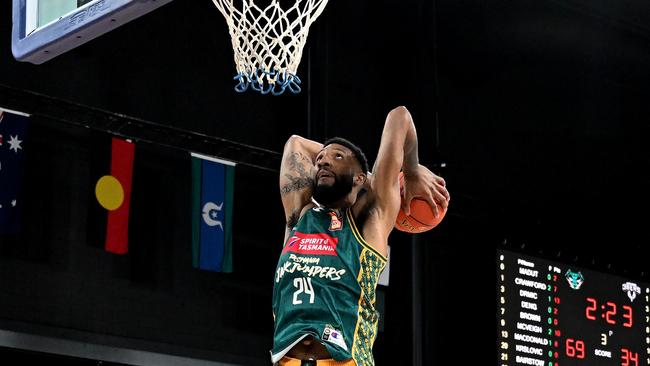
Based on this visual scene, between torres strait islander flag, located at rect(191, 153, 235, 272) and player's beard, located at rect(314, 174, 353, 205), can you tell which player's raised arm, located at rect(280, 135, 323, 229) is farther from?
torres strait islander flag, located at rect(191, 153, 235, 272)

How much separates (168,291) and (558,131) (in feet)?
17.7

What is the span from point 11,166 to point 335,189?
18.7 ft

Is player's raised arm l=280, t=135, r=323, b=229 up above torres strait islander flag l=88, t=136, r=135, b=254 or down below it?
below

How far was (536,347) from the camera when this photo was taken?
12750mm

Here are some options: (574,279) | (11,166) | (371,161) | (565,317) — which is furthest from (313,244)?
(371,161)

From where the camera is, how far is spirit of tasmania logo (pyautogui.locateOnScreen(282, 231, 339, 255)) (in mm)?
6566

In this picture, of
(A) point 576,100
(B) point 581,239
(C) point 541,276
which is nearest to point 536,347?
(C) point 541,276

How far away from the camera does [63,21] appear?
6824 millimetres

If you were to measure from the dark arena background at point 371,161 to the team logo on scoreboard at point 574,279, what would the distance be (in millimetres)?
21

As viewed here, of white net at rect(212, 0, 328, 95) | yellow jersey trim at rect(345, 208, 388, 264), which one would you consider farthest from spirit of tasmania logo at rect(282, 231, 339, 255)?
white net at rect(212, 0, 328, 95)

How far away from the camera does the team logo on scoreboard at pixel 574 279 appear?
13.1 metres

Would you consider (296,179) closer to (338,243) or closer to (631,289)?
(338,243)

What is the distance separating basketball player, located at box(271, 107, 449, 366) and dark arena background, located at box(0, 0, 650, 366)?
18.2 ft

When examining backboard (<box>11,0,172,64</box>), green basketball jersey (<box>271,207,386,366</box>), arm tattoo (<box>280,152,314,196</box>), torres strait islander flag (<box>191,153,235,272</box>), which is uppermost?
torres strait islander flag (<box>191,153,235,272</box>)
